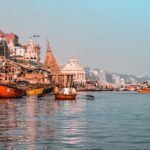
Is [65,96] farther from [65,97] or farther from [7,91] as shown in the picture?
[7,91]

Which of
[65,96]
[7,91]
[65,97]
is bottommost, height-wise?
[65,97]

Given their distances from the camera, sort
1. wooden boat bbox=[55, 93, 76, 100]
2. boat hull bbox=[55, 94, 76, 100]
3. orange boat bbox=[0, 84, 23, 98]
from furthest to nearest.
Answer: orange boat bbox=[0, 84, 23, 98], boat hull bbox=[55, 94, 76, 100], wooden boat bbox=[55, 93, 76, 100]

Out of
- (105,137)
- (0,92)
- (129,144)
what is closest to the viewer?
(129,144)

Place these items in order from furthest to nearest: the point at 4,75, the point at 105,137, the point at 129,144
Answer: the point at 4,75
the point at 105,137
the point at 129,144

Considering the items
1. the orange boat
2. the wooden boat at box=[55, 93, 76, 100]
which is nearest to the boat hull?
the wooden boat at box=[55, 93, 76, 100]

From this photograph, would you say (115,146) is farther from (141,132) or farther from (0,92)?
(0,92)

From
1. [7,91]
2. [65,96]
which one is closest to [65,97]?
[65,96]

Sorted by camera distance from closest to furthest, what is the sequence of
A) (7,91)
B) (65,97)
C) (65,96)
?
(65,96) < (65,97) < (7,91)

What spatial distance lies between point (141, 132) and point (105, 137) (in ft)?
16.4

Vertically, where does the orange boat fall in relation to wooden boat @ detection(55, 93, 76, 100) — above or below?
above

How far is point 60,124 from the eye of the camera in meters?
50.6

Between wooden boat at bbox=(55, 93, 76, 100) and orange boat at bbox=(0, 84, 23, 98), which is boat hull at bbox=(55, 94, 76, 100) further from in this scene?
orange boat at bbox=(0, 84, 23, 98)

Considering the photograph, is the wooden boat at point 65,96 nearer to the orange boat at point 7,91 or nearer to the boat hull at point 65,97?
the boat hull at point 65,97

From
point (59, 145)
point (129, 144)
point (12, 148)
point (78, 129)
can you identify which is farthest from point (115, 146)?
point (78, 129)
